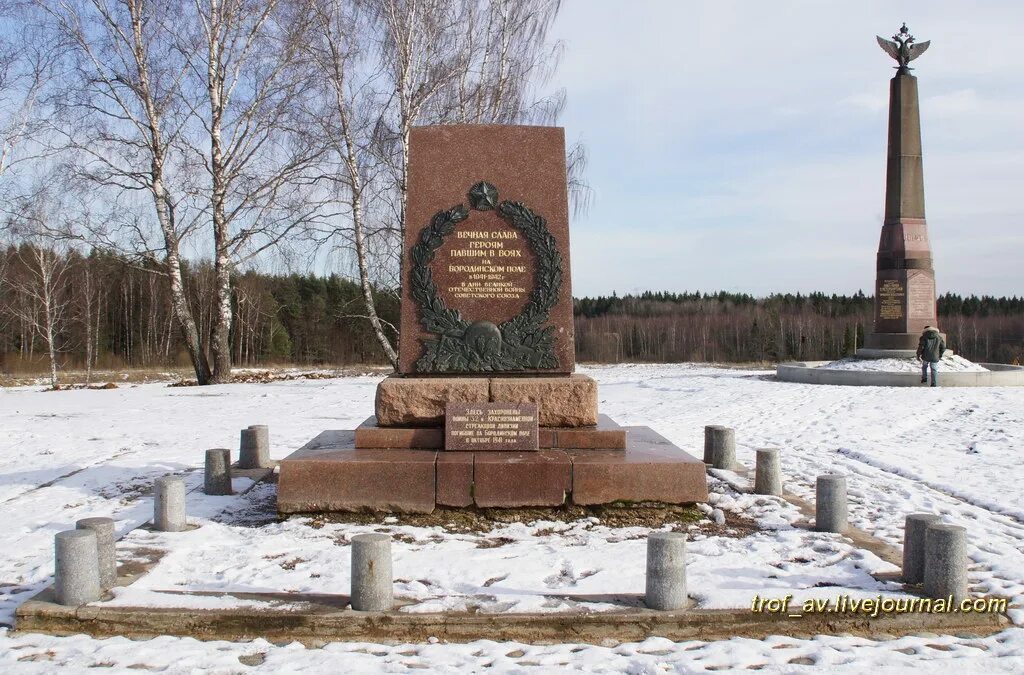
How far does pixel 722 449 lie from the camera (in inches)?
331

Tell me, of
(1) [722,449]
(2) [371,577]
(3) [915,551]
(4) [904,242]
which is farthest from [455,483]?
(4) [904,242]

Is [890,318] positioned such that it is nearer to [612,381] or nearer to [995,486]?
[612,381]

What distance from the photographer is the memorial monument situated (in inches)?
241

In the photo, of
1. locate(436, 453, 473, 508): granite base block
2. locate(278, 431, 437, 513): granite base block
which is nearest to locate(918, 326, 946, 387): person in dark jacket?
locate(436, 453, 473, 508): granite base block

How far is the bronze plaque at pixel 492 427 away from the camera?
6.43m

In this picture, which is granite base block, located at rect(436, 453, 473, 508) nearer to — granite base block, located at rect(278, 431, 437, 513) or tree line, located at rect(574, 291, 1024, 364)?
granite base block, located at rect(278, 431, 437, 513)

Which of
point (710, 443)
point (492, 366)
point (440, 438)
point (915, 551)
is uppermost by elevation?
point (492, 366)

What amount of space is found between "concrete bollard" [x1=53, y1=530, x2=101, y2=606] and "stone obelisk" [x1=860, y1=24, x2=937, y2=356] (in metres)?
19.4

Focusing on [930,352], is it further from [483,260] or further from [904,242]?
[483,260]

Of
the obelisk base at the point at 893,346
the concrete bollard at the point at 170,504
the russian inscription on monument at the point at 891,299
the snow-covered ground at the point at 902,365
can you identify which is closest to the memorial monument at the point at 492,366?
the concrete bollard at the point at 170,504

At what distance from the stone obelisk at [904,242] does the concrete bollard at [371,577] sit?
18.5 meters

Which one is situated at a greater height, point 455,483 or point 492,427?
point 492,427

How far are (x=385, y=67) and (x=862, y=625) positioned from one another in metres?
17.8

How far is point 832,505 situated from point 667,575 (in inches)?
88.8
